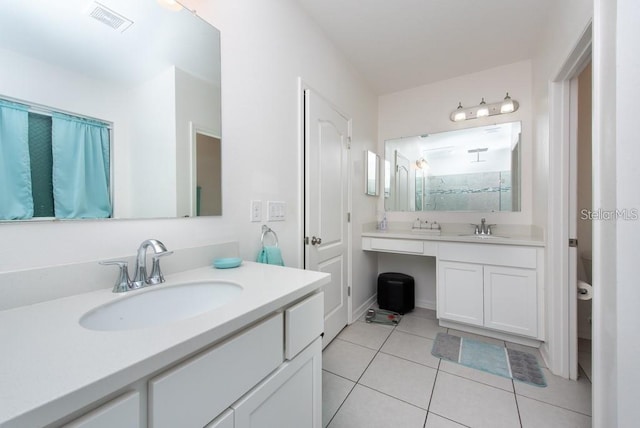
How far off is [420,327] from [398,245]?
0.77 meters

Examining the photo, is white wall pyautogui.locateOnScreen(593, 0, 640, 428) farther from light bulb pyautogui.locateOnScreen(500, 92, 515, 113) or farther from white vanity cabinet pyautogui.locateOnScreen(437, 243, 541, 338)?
light bulb pyautogui.locateOnScreen(500, 92, 515, 113)

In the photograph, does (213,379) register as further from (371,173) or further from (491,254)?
(371,173)

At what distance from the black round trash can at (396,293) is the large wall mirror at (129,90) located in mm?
2019

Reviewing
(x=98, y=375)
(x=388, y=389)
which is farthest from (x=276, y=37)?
(x=388, y=389)

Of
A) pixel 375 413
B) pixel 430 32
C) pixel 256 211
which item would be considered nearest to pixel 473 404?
pixel 375 413

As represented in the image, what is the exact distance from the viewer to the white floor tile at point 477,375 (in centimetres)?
158

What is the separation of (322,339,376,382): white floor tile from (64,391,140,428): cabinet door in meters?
1.48

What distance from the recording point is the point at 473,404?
4.66 ft

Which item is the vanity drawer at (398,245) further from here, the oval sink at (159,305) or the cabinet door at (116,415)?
the cabinet door at (116,415)

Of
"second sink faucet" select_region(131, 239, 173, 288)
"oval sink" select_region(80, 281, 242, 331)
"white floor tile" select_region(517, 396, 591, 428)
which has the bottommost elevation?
"white floor tile" select_region(517, 396, 591, 428)

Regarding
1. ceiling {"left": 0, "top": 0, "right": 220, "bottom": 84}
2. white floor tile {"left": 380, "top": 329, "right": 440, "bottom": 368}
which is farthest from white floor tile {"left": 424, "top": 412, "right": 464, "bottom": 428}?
ceiling {"left": 0, "top": 0, "right": 220, "bottom": 84}

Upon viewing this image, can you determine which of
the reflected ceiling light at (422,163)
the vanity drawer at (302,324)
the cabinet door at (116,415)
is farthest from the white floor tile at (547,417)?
the reflected ceiling light at (422,163)

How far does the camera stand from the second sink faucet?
85 centimetres

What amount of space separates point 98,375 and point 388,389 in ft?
5.25
